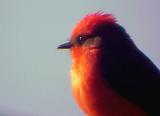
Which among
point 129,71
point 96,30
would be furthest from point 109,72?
point 96,30

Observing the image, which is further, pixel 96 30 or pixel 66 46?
pixel 66 46

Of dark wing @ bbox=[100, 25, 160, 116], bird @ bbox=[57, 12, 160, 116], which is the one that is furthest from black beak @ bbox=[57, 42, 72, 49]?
dark wing @ bbox=[100, 25, 160, 116]

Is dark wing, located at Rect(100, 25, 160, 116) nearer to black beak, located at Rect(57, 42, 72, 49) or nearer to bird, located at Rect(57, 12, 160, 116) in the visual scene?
bird, located at Rect(57, 12, 160, 116)

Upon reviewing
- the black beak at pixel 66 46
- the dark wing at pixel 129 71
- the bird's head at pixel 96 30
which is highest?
the black beak at pixel 66 46

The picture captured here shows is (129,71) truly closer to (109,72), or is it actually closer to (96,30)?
(109,72)

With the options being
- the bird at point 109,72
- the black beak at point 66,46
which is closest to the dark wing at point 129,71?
the bird at point 109,72

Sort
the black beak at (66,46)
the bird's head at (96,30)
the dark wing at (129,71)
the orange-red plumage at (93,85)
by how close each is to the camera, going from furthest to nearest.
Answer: the black beak at (66,46)
the bird's head at (96,30)
the dark wing at (129,71)
the orange-red plumage at (93,85)

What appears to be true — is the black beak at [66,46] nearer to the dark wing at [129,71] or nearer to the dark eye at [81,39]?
the dark eye at [81,39]

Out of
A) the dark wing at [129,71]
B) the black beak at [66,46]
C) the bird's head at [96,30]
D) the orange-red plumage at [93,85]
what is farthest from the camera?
the black beak at [66,46]
